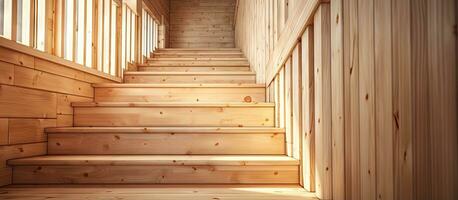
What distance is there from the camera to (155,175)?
1.55 m

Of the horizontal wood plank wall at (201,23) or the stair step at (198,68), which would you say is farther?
the horizontal wood plank wall at (201,23)

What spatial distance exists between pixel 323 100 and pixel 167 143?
0.92m

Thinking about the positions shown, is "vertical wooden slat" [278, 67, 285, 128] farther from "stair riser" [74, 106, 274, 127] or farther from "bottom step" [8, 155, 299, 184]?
"bottom step" [8, 155, 299, 184]

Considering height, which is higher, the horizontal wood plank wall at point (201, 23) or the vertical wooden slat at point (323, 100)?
the horizontal wood plank wall at point (201, 23)

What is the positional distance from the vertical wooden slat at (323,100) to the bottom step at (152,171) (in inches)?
13.9

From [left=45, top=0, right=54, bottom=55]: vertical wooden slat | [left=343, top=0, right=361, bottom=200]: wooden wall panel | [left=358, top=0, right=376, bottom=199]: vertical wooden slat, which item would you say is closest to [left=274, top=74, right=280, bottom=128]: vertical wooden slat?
[left=343, top=0, right=361, bottom=200]: wooden wall panel

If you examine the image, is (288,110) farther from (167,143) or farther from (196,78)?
(196,78)

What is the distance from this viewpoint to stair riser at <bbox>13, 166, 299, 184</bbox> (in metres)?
1.55

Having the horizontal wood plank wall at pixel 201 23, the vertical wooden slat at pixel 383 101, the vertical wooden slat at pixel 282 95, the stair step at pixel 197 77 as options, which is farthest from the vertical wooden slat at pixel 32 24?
the horizontal wood plank wall at pixel 201 23

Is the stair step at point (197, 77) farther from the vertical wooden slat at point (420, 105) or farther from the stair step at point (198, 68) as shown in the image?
the vertical wooden slat at point (420, 105)

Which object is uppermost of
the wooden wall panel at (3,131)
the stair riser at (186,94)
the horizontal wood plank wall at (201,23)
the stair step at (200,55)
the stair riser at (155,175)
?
the horizontal wood plank wall at (201,23)

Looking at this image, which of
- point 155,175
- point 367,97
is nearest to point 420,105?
point 367,97

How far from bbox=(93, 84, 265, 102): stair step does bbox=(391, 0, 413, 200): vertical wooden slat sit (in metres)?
1.75

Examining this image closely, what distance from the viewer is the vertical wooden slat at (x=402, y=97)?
25.7 inches
